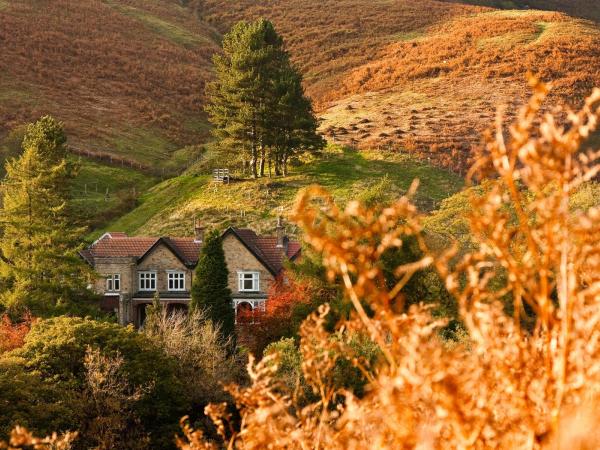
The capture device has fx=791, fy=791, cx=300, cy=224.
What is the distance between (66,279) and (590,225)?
3648 cm

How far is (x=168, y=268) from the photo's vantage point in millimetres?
46812

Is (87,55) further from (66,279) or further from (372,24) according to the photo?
(66,279)

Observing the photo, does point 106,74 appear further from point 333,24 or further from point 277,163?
point 277,163

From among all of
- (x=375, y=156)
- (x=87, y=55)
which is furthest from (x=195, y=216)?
(x=87, y=55)

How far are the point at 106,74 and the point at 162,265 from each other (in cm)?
7080

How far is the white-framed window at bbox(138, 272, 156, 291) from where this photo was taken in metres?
47.0

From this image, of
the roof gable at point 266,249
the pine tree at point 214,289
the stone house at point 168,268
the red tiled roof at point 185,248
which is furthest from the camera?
the red tiled roof at point 185,248

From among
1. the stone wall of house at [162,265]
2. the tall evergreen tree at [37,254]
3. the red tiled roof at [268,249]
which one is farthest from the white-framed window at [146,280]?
the tall evergreen tree at [37,254]

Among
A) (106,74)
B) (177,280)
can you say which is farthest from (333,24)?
(177,280)

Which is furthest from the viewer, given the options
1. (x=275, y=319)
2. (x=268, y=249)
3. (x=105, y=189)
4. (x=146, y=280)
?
(x=105, y=189)

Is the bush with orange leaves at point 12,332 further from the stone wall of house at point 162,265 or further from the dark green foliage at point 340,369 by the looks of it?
the stone wall of house at point 162,265

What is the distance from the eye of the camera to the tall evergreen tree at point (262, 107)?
2589 inches

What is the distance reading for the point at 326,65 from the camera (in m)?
120

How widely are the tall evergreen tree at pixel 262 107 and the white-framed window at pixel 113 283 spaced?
74.5 feet
